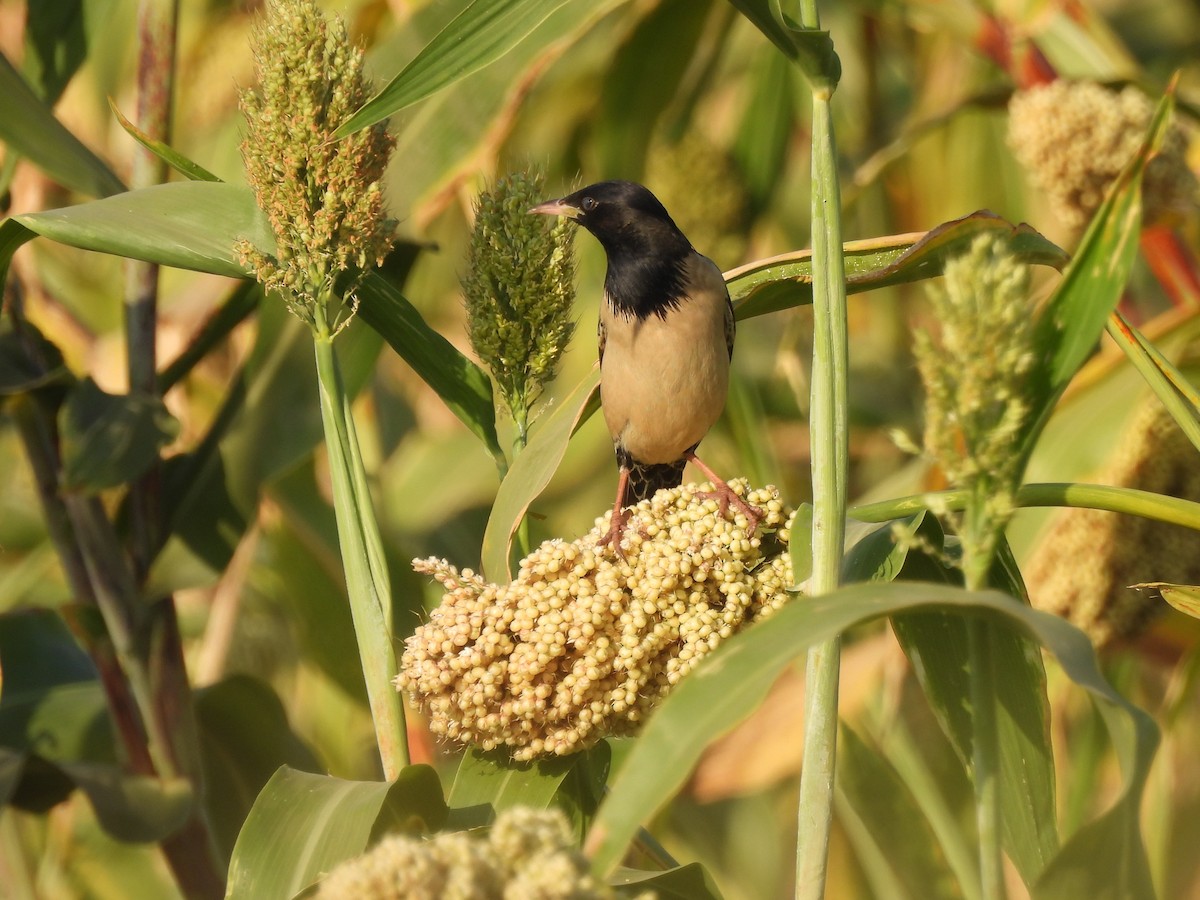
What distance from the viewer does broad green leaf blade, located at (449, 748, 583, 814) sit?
6.44 feet

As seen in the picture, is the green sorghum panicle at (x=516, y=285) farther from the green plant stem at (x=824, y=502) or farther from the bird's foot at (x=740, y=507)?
the green plant stem at (x=824, y=502)

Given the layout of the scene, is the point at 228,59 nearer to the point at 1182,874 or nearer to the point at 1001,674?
the point at 1001,674

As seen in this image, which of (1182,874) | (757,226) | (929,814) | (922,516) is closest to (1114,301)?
(922,516)

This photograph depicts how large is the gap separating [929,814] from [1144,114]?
1662mm

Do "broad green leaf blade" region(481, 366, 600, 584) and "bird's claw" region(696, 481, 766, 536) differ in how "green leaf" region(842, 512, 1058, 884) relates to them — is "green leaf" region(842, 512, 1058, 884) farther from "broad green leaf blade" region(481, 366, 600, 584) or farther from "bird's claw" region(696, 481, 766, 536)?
"broad green leaf blade" region(481, 366, 600, 584)

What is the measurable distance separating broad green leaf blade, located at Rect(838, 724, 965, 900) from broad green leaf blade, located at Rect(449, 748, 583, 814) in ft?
2.62

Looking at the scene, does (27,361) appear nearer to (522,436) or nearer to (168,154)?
(168,154)

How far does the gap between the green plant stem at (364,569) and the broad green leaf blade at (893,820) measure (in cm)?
106

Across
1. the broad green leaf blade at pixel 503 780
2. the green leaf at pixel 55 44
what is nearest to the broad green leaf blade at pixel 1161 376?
the broad green leaf blade at pixel 503 780

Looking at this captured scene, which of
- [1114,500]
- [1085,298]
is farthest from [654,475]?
[1085,298]

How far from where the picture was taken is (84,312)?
466 cm

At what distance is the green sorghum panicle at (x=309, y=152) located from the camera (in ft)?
5.77

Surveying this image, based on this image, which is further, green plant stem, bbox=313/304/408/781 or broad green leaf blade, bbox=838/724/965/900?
broad green leaf blade, bbox=838/724/965/900

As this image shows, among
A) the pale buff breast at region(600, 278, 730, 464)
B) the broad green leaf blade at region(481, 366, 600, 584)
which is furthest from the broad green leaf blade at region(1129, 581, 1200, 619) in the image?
the pale buff breast at region(600, 278, 730, 464)
